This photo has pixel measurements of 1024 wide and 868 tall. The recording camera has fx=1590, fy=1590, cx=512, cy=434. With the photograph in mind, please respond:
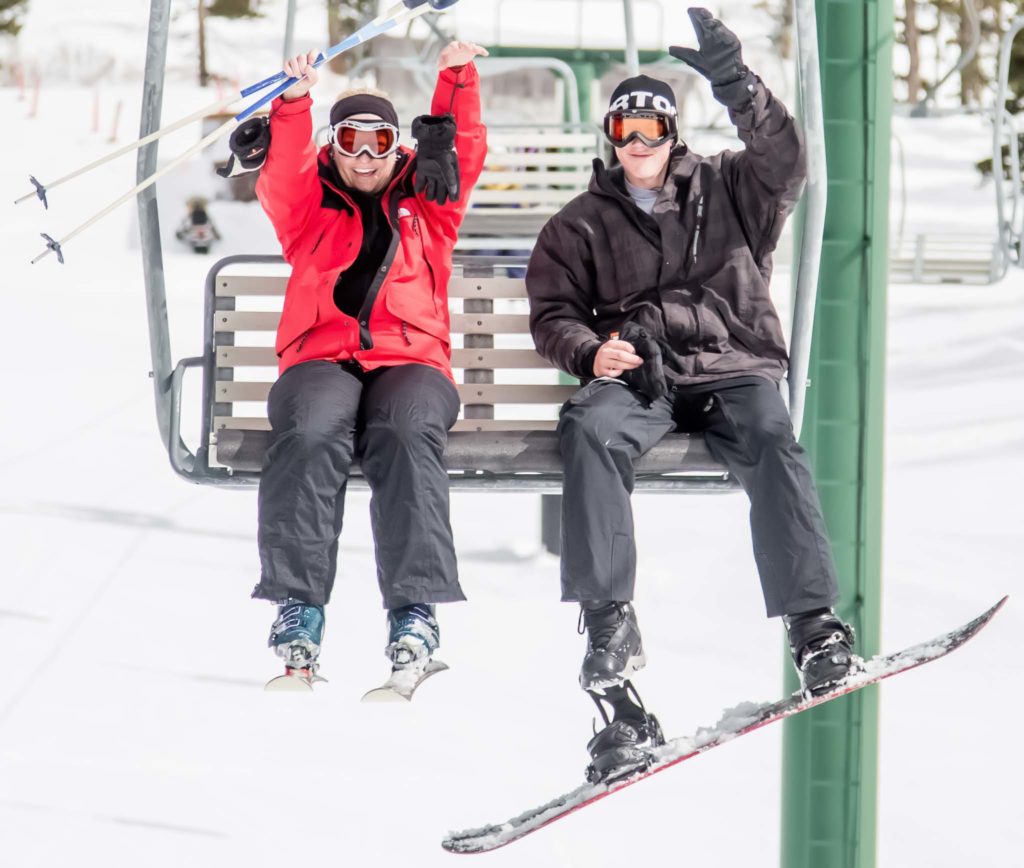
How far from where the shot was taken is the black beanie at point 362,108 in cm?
310

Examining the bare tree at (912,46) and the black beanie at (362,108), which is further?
the bare tree at (912,46)

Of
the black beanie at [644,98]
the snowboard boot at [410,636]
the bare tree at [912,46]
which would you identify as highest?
the bare tree at [912,46]

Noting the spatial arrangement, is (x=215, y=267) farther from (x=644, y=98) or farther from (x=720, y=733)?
(x=720, y=733)

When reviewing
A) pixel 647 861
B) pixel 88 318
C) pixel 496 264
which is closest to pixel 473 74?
pixel 496 264

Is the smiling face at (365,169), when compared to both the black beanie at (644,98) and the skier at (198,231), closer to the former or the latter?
the black beanie at (644,98)

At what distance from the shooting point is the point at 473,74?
3.08 meters

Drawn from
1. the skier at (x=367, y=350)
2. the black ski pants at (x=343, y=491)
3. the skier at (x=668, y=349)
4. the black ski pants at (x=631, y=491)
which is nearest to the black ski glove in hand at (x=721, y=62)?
the skier at (x=668, y=349)

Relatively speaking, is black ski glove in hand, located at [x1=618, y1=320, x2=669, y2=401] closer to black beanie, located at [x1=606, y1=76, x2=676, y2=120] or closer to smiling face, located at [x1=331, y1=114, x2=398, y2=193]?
black beanie, located at [x1=606, y1=76, x2=676, y2=120]

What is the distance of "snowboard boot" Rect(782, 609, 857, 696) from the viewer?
2.72 m

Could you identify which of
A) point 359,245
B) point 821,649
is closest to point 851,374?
point 821,649

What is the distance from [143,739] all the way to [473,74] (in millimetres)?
4403

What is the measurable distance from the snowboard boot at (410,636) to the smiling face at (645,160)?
3.10 ft

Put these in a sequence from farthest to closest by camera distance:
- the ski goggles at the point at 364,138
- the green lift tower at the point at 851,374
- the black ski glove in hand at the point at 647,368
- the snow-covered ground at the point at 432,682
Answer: the snow-covered ground at the point at 432,682 < the green lift tower at the point at 851,374 < the ski goggles at the point at 364,138 < the black ski glove in hand at the point at 647,368

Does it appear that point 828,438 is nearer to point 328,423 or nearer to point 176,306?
point 328,423
